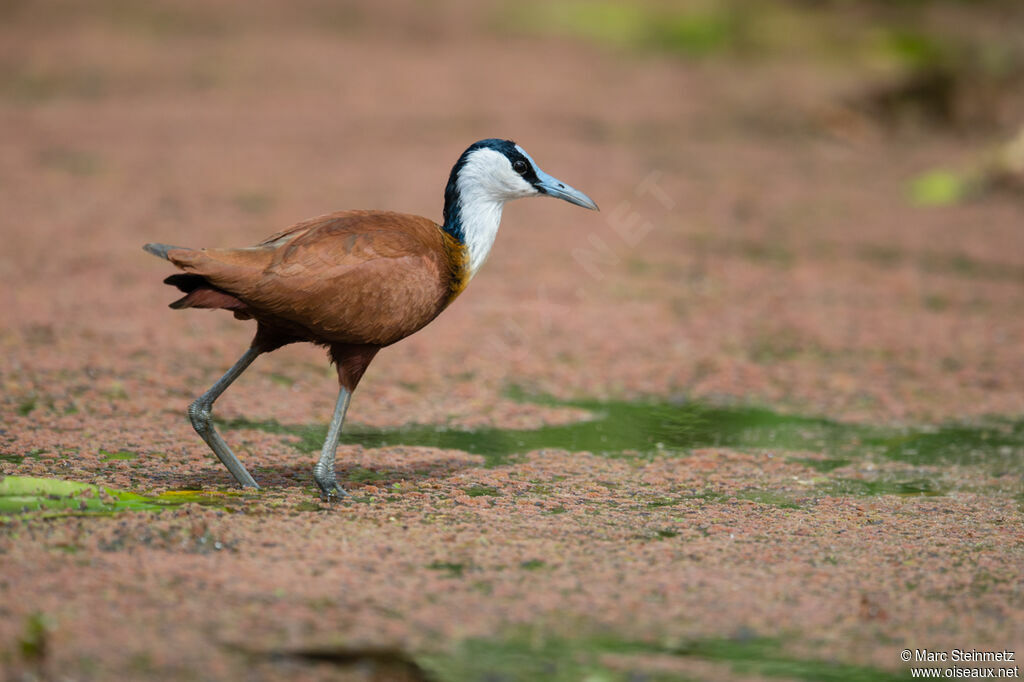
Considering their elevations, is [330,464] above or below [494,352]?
below

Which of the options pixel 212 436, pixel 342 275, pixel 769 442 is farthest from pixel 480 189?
pixel 769 442

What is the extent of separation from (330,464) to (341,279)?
71cm

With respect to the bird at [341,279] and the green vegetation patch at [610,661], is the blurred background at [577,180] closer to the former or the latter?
the bird at [341,279]

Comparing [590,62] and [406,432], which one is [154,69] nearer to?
[590,62]

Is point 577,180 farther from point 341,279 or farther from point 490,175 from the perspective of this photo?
point 341,279

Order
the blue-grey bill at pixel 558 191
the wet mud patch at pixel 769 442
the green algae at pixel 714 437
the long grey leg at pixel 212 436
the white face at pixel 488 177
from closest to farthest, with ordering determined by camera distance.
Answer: the long grey leg at pixel 212 436, the white face at pixel 488 177, the blue-grey bill at pixel 558 191, the wet mud patch at pixel 769 442, the green algae at pixel 714 437

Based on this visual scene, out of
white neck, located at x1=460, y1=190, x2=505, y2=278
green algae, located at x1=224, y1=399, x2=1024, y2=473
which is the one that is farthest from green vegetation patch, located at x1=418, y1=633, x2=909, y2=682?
green algae, located at x1=224, y1=399, x2=1024, y2=473

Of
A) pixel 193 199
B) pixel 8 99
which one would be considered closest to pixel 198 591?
pixel 193 199

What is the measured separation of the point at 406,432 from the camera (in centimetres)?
626

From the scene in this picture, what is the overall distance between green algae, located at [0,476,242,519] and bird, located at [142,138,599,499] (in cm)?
43

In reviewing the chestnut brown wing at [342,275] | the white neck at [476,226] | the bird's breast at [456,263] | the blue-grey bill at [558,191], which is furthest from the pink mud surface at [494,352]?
the blue-grey bill at [558,191]

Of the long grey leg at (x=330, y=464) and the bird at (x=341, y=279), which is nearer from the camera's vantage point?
the bird at (x=341, y=279)

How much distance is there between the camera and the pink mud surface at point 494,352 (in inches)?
158

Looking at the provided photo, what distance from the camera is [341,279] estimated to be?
493cm
